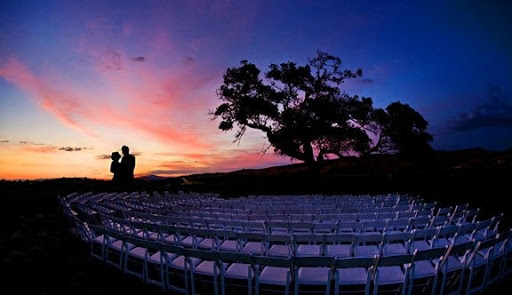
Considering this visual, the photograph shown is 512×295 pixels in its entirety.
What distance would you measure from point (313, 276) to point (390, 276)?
96 centimetres

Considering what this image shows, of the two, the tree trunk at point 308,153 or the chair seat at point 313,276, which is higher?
the tree trunk at point 308,153

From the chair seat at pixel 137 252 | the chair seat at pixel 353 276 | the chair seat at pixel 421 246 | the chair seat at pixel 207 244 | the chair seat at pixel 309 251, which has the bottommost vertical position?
the chair seat at pixel 421 246

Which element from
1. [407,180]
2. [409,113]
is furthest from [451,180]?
[409,113]

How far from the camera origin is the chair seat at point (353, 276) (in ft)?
13.3

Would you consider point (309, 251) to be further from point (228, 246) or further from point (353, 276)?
point (228, 246)

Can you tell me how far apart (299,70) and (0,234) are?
78.4 feet

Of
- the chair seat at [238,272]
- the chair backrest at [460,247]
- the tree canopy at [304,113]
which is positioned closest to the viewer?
the chair backrest at [460,247]

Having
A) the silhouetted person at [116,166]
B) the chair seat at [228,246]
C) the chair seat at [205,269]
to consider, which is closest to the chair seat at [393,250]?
the chair seat at [228,246]

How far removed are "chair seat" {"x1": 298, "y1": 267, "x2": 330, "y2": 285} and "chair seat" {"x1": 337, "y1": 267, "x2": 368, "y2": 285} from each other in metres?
0.19

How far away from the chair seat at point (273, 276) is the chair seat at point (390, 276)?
3.74ft

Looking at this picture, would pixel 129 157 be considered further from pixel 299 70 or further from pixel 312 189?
pixel 299 70

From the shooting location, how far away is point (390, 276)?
4234 mm

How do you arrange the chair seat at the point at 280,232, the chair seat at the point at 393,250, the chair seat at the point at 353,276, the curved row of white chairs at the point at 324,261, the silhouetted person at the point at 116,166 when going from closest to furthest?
the curved row of white chairs at the point at 324,261 < the chair seat at the point at 353,276 < the chair seat at the point at 393,250 < the chair seat at the point at 280,232 < the silhouetted person at the point at 116,166

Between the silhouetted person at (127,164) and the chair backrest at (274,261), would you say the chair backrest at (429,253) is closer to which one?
the chair backrest at (274,261)
